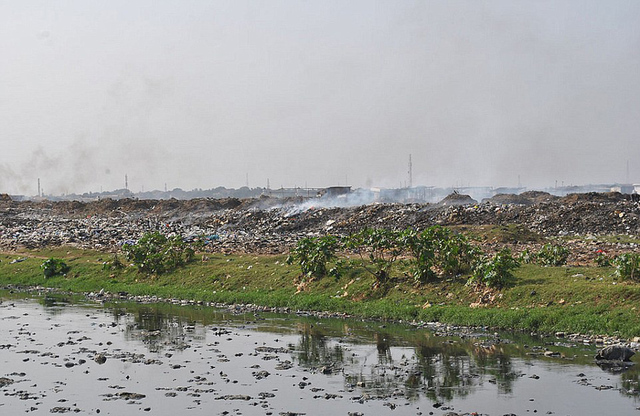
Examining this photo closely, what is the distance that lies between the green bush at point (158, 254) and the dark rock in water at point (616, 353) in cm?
1580

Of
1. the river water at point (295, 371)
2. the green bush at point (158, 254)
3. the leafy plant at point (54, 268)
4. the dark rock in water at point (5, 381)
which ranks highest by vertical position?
the green bush at point (158, 254)

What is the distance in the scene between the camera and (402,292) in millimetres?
18672

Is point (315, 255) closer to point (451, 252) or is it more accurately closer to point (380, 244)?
point (380, 244)

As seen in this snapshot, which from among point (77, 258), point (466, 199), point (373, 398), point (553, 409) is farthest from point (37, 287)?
point (466, 199)

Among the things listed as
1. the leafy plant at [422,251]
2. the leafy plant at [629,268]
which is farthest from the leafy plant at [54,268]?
the leafy plant at [629,268]

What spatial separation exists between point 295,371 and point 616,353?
17.5 feet

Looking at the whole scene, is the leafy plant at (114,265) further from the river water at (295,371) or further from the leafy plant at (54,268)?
the river water at (295,371)

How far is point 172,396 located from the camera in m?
10.9

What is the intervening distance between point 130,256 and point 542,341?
51.9 ft

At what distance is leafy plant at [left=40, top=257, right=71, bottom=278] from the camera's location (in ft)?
89.7

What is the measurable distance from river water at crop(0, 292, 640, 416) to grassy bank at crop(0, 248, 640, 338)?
2.85ft

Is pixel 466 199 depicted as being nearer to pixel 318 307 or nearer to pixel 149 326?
pixel 318 307

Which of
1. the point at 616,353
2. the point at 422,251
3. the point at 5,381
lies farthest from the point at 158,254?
the point at 616,353

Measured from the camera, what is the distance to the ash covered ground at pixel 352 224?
2877cm
